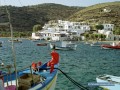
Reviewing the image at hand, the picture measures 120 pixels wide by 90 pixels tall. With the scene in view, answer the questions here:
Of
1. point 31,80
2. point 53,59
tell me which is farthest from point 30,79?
point 53,59

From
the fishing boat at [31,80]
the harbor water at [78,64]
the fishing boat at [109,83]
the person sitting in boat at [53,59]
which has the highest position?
the person sitting in boat at [53,59]

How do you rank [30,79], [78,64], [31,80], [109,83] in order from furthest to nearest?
[78,64]
[109,83]
[30,79]
[31,80]

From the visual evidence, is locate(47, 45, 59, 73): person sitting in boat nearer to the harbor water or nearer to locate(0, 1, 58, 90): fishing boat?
locate(0, 1, 58, 90): fishing boat

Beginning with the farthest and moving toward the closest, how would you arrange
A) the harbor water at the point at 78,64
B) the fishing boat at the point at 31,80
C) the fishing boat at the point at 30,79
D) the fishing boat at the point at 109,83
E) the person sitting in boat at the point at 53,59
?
the harbor water at the point at 78,64
the fishing boat at the point at 109,83
the person sitting in boat at the point at 53,59
the fishing boat at the point at 31,80
the fishing boat at the point at 30,79

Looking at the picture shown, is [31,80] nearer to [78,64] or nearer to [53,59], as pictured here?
[53,59]

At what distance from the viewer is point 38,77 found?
758 inches

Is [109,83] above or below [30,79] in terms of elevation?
below

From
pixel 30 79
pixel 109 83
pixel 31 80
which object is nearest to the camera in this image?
pixel 31 80

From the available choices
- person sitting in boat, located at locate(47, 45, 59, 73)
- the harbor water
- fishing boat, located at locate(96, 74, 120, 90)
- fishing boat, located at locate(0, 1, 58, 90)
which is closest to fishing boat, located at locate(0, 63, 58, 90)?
fishing boat, located at locate(0, 1, 58, 90)

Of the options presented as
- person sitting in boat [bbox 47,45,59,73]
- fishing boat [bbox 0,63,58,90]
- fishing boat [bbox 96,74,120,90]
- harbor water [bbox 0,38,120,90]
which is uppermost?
person sitting in boat [bbox 47,45,59,73]

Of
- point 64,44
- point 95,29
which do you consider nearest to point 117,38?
point 95,29

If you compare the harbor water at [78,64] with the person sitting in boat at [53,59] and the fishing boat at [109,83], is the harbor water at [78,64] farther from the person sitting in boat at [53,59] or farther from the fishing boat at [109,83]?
the person sitting in boat at [53,59]

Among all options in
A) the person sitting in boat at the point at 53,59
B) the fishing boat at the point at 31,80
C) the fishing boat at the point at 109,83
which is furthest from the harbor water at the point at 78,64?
the fishing boat at the point at 31,80

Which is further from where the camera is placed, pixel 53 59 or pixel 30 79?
pixel 53 59
